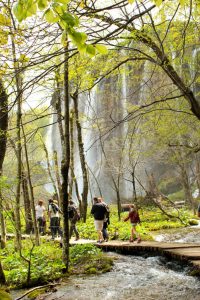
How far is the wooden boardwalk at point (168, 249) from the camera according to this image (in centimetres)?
894

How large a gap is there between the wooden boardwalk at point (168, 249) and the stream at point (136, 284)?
258 mm

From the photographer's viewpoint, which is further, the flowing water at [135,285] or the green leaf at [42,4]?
the flowing water at [135,285]

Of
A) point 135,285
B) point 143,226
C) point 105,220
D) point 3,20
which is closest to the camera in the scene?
point 3,20

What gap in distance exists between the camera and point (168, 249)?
1050cm

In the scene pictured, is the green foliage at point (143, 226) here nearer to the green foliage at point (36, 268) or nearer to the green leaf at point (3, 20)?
the green foliage at point (36, 268)

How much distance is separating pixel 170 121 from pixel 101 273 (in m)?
13.8

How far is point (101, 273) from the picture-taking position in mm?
8953

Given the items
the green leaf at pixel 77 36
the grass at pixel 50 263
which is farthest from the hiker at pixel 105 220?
the green leaf at pixel 77 36

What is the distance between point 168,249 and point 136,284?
3.03 metres

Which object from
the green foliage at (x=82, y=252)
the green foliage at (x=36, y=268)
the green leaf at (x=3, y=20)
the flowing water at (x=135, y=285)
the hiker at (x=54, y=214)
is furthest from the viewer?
the hiker at (x=54, y=214)

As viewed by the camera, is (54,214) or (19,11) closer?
(19,11)

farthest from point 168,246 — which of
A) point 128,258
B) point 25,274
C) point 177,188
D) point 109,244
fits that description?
point 177,188

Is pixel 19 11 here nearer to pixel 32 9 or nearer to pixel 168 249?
pixel 32 9

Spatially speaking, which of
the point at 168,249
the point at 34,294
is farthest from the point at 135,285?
the point at 168,249
